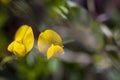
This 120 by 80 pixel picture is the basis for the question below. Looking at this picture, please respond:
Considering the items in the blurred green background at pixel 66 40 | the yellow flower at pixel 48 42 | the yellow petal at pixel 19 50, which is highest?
the blurred green background at pixel 66 40

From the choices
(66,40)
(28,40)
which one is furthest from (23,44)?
(66,40)

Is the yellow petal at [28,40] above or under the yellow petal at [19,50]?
above

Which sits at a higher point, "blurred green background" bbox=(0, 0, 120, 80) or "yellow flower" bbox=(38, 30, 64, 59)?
"blurred green background" bbox=(0, 0, 120, 80)

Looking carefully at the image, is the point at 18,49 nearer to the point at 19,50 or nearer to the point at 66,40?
the point at 19,50

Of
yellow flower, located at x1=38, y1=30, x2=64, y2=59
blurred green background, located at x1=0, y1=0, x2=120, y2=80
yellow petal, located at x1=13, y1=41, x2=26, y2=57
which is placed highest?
blurred green background, located at x1=0, y1=0, x2=120, y2=80

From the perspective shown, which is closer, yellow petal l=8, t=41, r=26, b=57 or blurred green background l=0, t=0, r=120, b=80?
yellow petal l=8, t=41, r=26, b=57

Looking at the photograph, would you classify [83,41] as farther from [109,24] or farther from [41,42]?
[41,42]

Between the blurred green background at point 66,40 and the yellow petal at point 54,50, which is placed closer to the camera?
the yellow petal at point 54,50
